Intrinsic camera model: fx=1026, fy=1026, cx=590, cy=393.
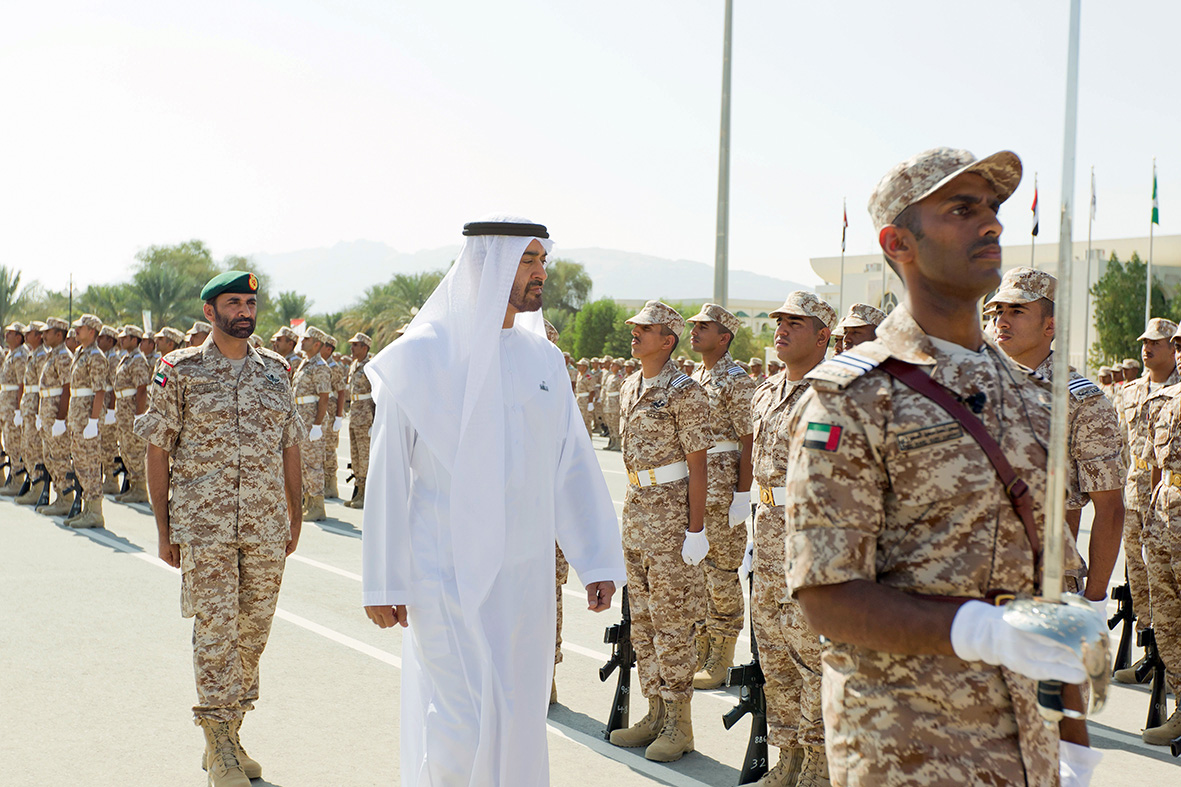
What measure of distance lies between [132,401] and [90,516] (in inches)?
108

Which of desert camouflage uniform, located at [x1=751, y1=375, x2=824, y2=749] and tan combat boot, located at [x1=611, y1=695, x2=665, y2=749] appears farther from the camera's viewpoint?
tan combat boot, located at [x1=611, y1=695, x2=665, y2=749]

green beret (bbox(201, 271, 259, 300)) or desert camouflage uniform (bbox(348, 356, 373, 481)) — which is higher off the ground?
green beret (bbox(201, 271, 259, 300))

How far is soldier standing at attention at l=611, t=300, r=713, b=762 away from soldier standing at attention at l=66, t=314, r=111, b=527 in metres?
8.42

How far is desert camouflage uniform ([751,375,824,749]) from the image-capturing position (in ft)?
15.3

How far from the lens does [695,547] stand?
18.1 ft

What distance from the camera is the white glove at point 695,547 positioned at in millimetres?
5520

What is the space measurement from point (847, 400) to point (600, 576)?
2.16 m

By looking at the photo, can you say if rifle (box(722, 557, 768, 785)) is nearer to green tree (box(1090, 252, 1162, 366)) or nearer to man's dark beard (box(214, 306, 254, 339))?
man's dark beard (box(214, 306, 254, 339))

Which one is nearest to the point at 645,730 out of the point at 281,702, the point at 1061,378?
the point at 281,702

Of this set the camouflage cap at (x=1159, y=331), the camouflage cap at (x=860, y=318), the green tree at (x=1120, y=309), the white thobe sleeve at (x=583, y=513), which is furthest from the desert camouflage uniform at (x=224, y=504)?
the green tree at (x=1120, y=309)

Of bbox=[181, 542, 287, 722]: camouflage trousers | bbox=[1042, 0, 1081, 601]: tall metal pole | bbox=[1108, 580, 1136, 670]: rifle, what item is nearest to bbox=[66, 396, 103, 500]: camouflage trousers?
bbox=[181, 542, 287, 722]: camouflage trousers

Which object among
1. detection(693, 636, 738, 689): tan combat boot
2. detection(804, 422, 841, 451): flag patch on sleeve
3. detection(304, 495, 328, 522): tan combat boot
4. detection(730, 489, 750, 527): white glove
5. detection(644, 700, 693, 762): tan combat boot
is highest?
detection(804, 422, 841, 451): flag patch on sleeve

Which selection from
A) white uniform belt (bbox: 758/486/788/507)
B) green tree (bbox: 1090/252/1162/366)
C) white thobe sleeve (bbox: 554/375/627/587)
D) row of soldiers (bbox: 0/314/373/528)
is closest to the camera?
white thobe sleeve (bbox: 554/375/627/587)

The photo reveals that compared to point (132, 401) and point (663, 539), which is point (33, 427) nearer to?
point (132, 401)
